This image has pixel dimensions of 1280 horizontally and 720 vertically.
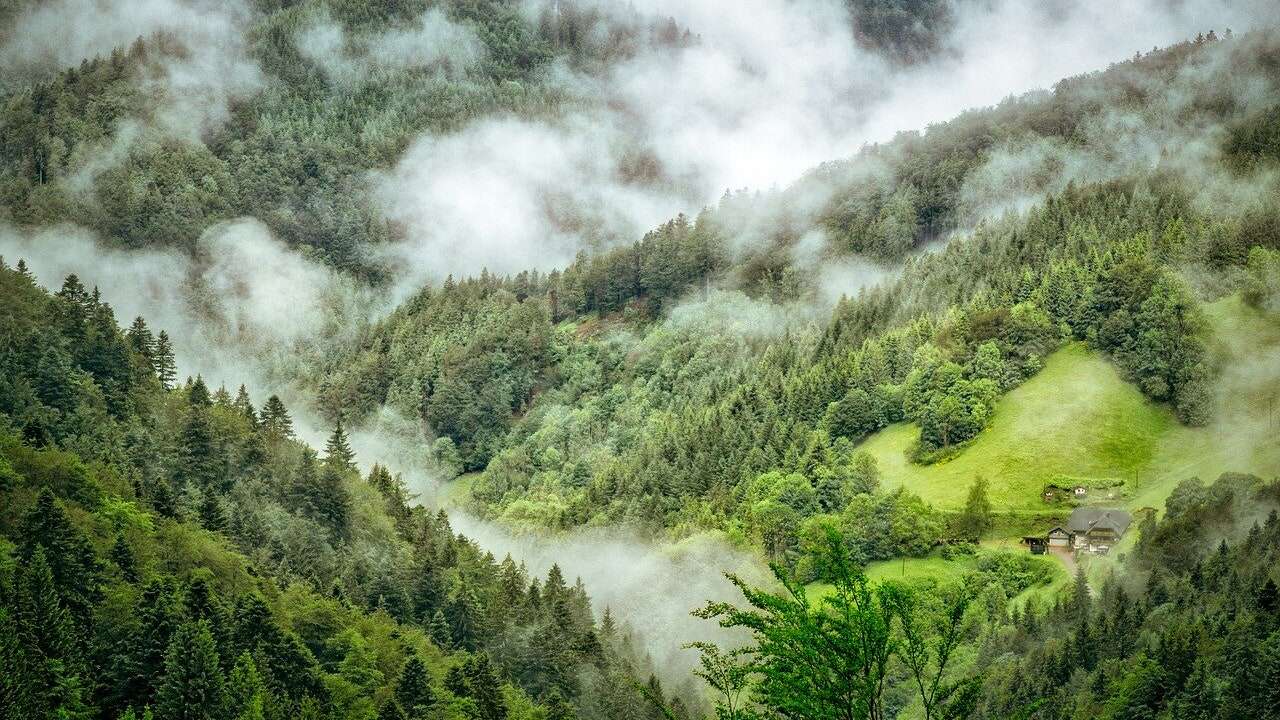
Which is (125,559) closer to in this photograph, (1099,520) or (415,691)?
(415,691)

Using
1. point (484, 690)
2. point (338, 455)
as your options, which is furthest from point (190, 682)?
point (338, 455)

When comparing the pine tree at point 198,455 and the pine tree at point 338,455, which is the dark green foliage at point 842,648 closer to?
the pine tree at point 198,455

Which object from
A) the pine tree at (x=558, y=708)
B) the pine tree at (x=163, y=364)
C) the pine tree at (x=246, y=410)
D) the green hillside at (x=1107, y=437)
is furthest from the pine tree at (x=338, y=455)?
the green hillside at (x=1107, y=437)

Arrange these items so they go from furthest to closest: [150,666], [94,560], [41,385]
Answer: [41,385] → [94,560] → [150,666]

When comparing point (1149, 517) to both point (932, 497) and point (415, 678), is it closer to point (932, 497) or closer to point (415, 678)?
point (932, 497)

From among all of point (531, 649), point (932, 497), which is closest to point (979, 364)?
point (932, 497)

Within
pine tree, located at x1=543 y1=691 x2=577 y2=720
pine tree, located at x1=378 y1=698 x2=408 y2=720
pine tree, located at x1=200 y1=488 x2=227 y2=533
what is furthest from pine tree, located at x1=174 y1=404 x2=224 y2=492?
pine tree, located at x1=543 y1=691 x2=577 y2=720
